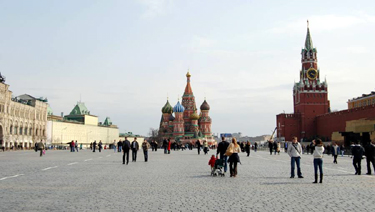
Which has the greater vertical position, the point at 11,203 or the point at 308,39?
the point at 308,39

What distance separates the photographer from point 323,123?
107562 millimetres

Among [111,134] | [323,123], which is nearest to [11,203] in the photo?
[323,123]

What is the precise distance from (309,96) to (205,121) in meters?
30.1

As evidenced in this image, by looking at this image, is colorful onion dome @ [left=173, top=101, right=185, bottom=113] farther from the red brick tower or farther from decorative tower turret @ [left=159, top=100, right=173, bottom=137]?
decorative tower turret @ [left=159, top=100, right=173, bottom=137]

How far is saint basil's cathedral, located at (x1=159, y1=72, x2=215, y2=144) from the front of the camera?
12206 cm

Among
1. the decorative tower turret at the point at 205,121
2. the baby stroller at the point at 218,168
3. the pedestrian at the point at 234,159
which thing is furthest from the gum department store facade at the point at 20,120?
the pedestrian at the point at 234,159

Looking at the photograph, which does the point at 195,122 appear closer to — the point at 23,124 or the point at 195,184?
the point at 23,124

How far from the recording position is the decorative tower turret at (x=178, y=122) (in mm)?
121625

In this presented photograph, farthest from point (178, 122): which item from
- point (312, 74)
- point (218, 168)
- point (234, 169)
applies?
point (234, 169)

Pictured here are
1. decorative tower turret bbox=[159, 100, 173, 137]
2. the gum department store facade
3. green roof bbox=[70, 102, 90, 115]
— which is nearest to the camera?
the gum department store facade

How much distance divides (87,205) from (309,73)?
116519mm

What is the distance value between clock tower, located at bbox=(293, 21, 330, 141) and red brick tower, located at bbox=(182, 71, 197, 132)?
96.7ft

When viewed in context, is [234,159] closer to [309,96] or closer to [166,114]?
[309,96]

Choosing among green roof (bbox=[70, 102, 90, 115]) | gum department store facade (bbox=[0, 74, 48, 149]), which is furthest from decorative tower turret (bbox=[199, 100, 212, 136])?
gum department store facade (bbox=[0, 74, 48, 149])
